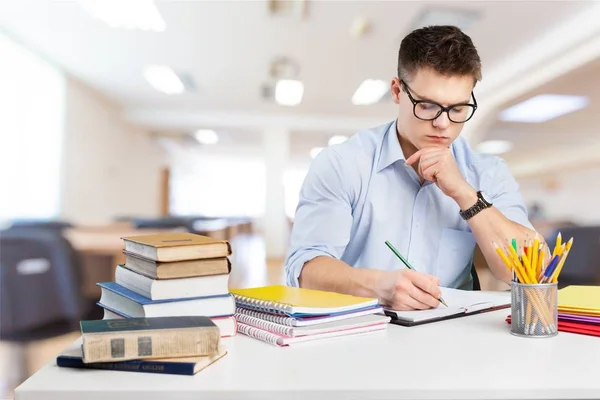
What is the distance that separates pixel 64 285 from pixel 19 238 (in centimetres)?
25

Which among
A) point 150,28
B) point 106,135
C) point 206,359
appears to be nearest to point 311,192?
point 206,359

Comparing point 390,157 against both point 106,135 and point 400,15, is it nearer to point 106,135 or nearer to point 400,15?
point 400,15

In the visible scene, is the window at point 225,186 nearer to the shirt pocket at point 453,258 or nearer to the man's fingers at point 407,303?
the shirt pocket at point 453,258

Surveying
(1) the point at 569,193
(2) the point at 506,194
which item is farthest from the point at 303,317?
(1) the point at 569,193

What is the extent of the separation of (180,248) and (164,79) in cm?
657

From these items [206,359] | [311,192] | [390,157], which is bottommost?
[206,359]

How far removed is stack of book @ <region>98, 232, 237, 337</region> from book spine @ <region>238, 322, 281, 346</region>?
0.02 metres

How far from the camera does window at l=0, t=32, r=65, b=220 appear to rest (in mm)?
4949

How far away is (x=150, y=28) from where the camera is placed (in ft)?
16.3

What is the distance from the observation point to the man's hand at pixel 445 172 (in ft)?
4.06

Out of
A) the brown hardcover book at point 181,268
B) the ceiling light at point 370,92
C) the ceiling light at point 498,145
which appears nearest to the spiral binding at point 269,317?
the brown hardcover book at point 181,268

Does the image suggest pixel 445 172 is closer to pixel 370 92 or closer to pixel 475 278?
pixel 475 278

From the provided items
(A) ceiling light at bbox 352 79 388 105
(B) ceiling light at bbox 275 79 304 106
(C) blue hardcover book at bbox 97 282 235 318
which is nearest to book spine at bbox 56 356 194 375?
(C) blue hardcover book at bbox 97 282 235 318

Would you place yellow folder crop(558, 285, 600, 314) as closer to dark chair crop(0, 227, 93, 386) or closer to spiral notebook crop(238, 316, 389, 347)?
spiral notebook crop(238, 316, 389, 347)
